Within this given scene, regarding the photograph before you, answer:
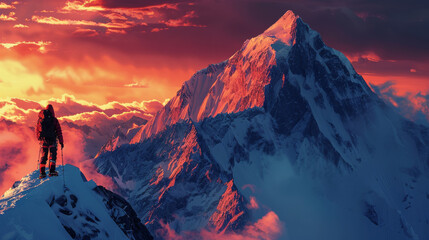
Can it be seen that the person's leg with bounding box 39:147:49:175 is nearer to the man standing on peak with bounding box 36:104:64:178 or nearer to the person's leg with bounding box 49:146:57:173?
the man standing on peak with bounding box 36:104:64:178

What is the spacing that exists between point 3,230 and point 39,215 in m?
3.07

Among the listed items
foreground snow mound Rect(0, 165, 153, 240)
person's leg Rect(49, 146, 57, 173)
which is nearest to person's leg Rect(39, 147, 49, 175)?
person's leg Rect(49, 146, 57, 173)

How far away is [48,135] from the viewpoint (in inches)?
2004

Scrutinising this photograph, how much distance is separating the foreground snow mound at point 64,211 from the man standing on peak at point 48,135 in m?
1.40

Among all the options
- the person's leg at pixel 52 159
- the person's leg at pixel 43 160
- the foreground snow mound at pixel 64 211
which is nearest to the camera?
the foreground snow mound at pixel 64 211

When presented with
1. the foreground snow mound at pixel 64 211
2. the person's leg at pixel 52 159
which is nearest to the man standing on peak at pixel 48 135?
the person's leg at pixel 52 159

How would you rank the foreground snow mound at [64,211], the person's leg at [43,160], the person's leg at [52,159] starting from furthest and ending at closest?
the person's leg at [52,159]
the person's leg at [43,160]
the foreground snow mound at [64,211]

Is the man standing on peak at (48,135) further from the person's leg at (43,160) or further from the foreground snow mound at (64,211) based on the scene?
the foreground snow mound at (64,211)

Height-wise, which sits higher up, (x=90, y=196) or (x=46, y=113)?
(x=46, y=113)

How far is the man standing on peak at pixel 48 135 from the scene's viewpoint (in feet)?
163

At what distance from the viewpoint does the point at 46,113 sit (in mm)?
49656

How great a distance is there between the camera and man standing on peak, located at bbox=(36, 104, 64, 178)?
4956 cm

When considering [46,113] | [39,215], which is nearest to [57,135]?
[46,113]

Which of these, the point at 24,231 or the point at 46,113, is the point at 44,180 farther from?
the point at 24,231
